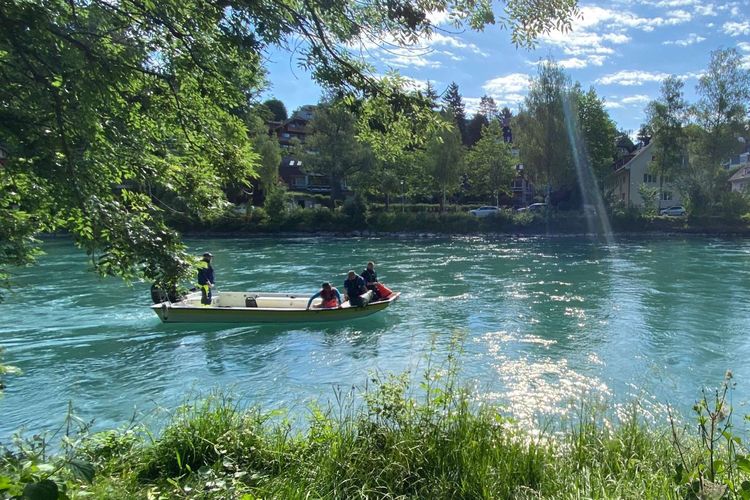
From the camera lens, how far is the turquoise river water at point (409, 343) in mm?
8742

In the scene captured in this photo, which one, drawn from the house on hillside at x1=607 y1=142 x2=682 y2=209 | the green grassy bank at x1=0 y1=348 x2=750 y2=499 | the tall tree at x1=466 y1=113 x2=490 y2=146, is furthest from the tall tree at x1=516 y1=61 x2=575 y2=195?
the green grassy bank at x1=0 y1=348 x2=750 y2=499

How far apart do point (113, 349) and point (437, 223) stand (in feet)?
122

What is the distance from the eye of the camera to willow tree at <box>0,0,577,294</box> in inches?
133

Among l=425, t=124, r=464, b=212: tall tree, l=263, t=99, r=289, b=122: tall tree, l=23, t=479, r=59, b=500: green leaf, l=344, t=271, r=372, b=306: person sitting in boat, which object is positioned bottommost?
l=344, t=271, r=372, b=306: person sitting in boat

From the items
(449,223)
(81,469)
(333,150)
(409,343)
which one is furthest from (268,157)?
(81,469)

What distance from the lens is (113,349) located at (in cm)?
1158

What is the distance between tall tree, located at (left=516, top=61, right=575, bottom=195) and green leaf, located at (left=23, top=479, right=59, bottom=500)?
160ft

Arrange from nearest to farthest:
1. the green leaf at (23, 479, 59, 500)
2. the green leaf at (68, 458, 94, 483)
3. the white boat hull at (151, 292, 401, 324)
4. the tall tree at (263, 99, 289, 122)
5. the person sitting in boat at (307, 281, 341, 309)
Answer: the green leaf at (23, 479, 59, 500) < the green leaf at (68, 458, 94, 483) < the white boat hull at (151, 292, 401, 324) < the person sitting in boat at (307, 281, 341, 309) < the tall tree at (263, 99, 289, 122)

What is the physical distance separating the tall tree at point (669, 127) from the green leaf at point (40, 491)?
55.2m

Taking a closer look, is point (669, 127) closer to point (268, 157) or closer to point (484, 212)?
point (484, 212)

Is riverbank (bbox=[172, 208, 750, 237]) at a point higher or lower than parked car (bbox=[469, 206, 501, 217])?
lower

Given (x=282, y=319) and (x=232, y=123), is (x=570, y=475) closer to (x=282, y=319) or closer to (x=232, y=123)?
(x=232, y=123)

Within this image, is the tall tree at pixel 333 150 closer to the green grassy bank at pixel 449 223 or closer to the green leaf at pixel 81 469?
the green grassy bank at pixel 449 223

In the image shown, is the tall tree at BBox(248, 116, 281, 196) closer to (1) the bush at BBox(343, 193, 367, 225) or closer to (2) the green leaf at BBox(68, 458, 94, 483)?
(1) the bush at BBox(343, 193, 367, 225)
